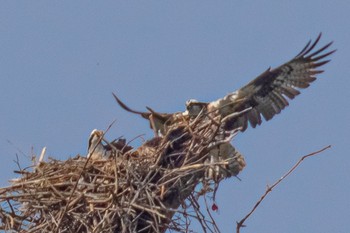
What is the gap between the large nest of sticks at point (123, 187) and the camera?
29.2 feet

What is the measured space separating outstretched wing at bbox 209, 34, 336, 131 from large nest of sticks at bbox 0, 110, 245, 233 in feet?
8.39

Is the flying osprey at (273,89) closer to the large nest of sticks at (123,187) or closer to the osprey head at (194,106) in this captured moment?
the osprey head at (194,106)

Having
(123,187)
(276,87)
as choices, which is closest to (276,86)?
(276,87)

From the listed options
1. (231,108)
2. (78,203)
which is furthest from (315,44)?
(78,203)

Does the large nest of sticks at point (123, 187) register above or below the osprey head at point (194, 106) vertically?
below

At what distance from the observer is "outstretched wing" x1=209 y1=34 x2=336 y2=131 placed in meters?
12.4

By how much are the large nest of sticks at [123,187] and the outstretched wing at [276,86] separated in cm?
256

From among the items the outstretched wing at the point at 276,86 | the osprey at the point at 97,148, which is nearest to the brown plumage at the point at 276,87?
the outstretched wing at the point at 276,86

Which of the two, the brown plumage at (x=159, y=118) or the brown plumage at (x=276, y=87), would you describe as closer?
the brown plumage at (x=159, y=118)

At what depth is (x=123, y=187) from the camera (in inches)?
357

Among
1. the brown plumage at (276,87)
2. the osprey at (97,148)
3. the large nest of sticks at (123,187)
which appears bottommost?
the large nest of sticks at (123,187)

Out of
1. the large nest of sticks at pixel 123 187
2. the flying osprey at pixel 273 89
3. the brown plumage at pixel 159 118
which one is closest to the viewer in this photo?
the large nest of sticks at pixel 123 187

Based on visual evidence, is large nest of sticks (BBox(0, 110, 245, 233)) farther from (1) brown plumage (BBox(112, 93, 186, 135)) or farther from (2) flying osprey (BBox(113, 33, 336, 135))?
(2) flying osprey (BBox(113, 33, 336, 135))

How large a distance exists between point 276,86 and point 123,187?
12.9 ft
